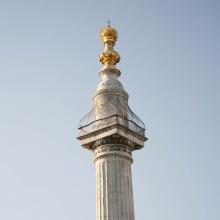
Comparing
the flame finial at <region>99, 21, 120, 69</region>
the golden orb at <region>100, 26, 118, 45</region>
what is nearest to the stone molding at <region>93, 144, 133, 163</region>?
the flame finial at <region>99, 21, 120, 69</region>

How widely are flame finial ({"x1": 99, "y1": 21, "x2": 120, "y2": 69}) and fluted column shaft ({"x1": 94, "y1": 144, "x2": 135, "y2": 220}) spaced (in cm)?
587

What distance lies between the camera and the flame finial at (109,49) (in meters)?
33.4

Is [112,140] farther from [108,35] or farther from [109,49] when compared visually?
[108,35]

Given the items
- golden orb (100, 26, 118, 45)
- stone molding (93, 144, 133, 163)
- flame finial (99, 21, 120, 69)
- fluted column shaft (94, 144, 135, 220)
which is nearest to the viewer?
fluted column shaft (94, 144, 135, 220)

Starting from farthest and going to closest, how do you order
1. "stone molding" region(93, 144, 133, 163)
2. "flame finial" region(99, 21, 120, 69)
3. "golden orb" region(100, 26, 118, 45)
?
"golden orb" region(100, 26, 118, 45), "flame finial" region(99, 21, 120, 69), "stone molding" region(93, 144, 133, 163)

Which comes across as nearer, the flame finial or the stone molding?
the stone molding

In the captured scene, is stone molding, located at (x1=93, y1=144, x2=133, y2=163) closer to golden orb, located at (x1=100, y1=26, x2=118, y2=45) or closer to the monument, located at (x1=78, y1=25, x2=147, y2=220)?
the monument, located at (x1=78, y1=25, x2=147, y2=220)

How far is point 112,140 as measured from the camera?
30.0 m

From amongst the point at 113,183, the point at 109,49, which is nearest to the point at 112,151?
the point at 113,183

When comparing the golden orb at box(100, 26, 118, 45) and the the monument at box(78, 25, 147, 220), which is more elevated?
the golden orb at box(100, 26, 118, 45)

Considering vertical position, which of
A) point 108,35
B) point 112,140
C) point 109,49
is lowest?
point 112,140

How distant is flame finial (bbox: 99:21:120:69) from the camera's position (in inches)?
1314

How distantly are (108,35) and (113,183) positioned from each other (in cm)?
1008

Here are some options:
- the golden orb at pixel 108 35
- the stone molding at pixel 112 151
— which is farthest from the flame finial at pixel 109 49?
the stone molding at pixel 112 151
